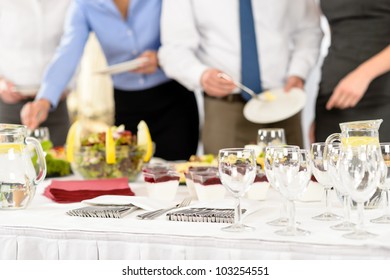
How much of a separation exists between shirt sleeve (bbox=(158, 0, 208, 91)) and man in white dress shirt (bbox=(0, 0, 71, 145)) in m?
0.80

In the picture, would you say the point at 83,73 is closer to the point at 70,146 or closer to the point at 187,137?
the point at 187,137

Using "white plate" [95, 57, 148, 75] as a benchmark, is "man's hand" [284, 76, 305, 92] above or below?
below

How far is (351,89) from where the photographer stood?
2.67 metres

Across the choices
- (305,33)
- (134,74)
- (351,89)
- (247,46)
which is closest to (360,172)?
(351,89)

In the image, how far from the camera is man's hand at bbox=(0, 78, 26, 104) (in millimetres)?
3461

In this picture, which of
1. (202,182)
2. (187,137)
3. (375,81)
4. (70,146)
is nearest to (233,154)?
(202,182)

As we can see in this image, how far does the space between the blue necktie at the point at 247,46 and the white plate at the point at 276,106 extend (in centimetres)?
→ 17

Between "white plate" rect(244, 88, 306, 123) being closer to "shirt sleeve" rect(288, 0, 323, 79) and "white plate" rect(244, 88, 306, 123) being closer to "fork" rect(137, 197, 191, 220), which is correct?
"shirt sleeve" rect(288, 0, 323, 79)

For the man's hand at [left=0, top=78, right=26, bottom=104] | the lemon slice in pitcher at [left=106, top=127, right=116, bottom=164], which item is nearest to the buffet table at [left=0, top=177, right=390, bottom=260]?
the lemon slice in pitcher at [left=106, top=127, right=116, bottom=164]

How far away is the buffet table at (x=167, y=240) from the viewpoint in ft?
4.30

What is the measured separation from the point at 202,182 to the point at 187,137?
4.79ft

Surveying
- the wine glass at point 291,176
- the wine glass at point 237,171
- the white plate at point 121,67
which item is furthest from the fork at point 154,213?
the white plate at point 121,67

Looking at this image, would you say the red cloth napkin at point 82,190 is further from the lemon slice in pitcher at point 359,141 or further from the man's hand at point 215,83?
the man's hand at point 215,83

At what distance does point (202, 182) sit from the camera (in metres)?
1.81
